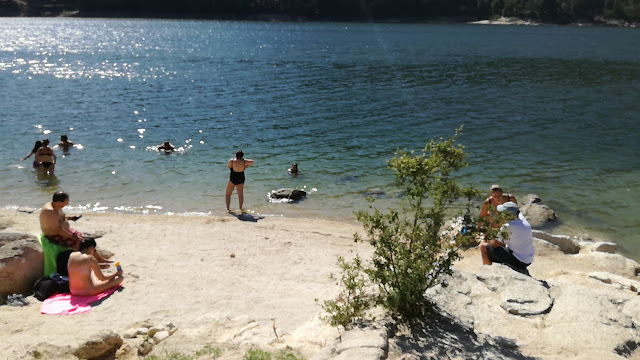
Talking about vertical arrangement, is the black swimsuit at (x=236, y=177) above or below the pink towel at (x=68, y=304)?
above

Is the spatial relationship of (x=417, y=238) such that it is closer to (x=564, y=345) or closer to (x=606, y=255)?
(x=564, y=345)

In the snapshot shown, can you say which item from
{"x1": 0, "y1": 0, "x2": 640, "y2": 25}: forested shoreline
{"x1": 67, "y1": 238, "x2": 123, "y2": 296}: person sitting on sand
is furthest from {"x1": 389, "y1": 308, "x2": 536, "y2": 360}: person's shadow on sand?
{"x1": 0, "y1": 0, "x2": 640, "y2": 25}: forested shoreline

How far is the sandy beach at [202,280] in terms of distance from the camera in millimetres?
8453

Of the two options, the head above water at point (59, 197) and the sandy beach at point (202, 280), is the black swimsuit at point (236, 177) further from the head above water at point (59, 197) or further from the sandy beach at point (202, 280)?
the head above water at point (59, 197)

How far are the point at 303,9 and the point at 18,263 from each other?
160 metres

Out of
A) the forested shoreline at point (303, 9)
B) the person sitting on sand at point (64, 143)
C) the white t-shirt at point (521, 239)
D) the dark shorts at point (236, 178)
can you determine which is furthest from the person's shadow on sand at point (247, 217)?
the forested shoreline at point (303, 9)

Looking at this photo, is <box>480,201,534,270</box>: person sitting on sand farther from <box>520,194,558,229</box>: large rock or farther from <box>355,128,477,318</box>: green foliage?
<box>520,194,558,229</box>: large rock

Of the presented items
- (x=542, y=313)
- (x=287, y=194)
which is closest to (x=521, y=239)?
(x=542, y=313)

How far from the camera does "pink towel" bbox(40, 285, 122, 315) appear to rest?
935 centimetres

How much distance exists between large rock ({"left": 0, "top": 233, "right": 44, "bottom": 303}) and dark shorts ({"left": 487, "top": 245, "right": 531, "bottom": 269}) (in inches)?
373

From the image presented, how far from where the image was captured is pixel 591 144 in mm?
26531

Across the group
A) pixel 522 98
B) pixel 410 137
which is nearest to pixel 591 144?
pixel 410 137

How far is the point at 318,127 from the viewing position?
29.5 metres

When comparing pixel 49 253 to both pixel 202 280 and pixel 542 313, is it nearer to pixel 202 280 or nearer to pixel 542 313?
pixel 202 280
